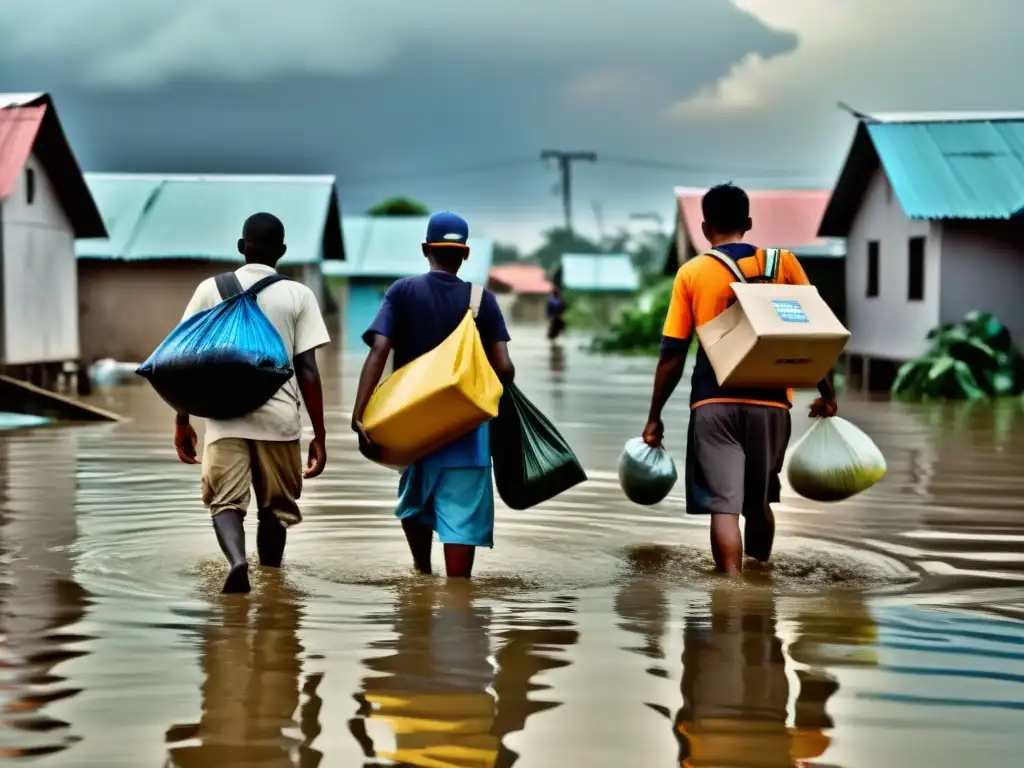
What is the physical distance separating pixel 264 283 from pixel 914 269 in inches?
916

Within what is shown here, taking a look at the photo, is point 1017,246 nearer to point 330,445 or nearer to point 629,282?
point 330,445

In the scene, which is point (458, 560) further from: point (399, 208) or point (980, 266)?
point (399, 208)

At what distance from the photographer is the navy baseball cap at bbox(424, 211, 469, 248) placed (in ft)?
24.0

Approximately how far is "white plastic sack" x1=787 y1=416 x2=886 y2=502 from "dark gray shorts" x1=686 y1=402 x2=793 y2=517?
823mm

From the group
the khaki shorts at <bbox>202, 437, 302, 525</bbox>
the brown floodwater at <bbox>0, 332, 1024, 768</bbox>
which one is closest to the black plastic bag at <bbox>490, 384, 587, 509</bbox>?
the brown floodwater at <bbox>0, 332, 1024, 768</bbox>

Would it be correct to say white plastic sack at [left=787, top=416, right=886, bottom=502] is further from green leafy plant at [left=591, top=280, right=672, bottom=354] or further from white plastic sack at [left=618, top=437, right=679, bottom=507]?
green leafy plant at [left=591, top=280, right=672, bottom=354]

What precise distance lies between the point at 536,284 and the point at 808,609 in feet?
388

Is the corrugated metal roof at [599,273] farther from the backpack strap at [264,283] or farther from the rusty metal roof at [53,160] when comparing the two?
the backpack strap at [264,283]

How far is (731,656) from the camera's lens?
19.1 ft

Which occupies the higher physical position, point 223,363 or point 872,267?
point 872,267

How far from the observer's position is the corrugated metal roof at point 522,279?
399ft

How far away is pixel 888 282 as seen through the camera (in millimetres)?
29859

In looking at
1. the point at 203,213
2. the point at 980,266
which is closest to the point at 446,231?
the point at 980,266

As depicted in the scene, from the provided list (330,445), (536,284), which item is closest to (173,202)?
(330,445)
